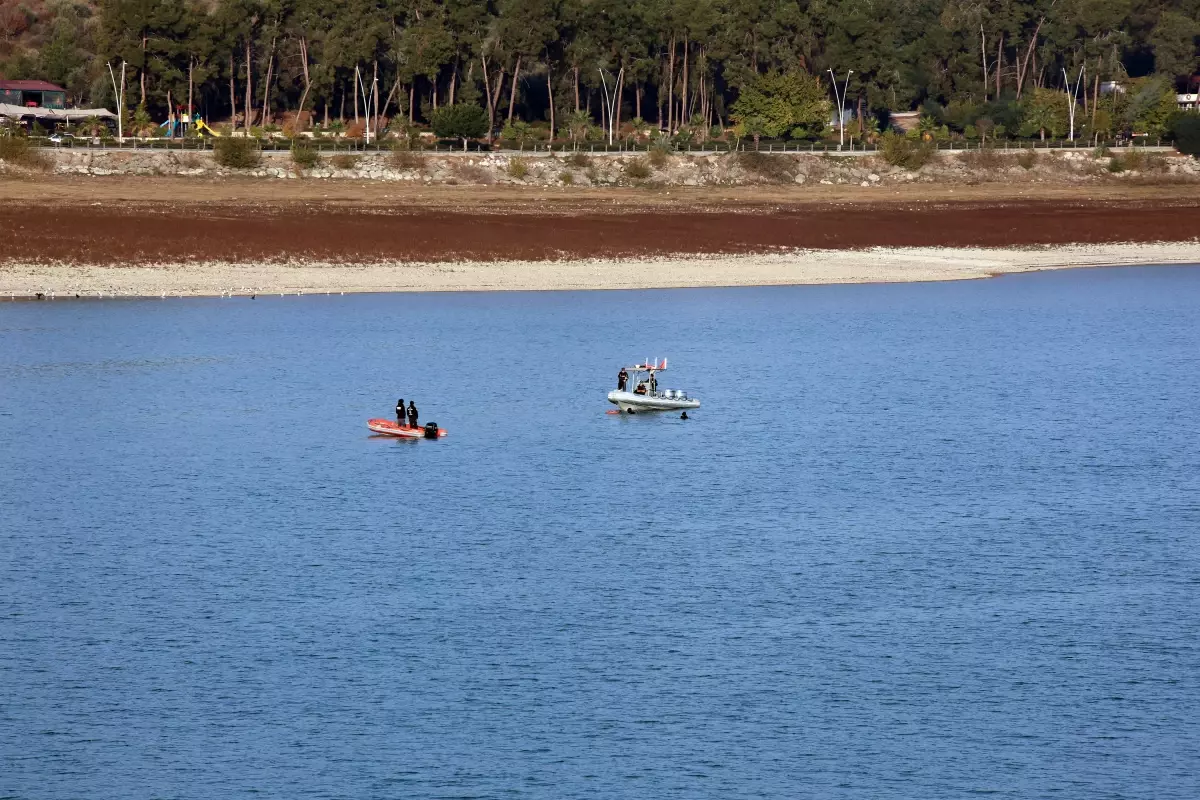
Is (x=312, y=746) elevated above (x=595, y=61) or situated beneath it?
situated beneath

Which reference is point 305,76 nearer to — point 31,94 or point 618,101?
point 31,94

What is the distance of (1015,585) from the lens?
34.9 metres

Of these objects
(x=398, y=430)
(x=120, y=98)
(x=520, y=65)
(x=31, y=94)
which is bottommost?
(x=398, y=430)

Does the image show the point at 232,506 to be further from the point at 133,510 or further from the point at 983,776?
the point at 983,776

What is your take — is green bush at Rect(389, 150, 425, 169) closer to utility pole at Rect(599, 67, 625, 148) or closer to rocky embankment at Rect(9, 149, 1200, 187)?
rocky embankment at Rect(9, 149, 1200, 187)

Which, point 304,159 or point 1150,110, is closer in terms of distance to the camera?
point 304,159

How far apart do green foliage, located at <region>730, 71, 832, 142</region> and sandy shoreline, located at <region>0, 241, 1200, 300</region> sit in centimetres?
6285

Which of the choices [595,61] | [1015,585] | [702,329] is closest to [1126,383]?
[702,329]

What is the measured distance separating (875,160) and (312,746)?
450 ft

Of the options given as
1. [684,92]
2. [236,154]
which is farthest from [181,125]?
[684,92]

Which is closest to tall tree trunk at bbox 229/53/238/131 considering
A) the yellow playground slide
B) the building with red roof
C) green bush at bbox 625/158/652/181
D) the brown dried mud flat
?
the yellow playground slide

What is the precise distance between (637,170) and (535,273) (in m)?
56.2

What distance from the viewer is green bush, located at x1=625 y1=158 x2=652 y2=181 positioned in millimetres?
145587

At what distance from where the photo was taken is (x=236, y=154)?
137 meters
